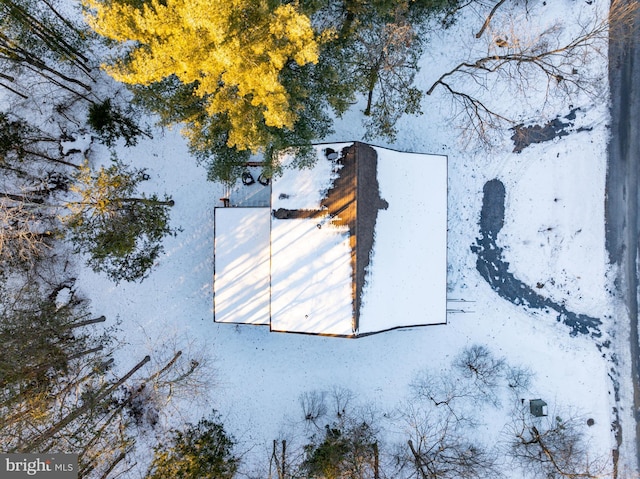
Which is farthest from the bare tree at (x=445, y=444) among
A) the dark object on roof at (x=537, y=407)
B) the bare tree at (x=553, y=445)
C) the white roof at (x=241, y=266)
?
the white roof at (x=241, y=266)

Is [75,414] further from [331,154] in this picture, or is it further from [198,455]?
[331,154]

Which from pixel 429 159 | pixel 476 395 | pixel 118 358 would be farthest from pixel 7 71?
pixel 476 395

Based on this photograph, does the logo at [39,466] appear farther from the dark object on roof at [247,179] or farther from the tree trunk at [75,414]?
the dark object on roof at [247,179]

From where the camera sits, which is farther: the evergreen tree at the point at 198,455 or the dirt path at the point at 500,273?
the dirt path at the point at 500,273

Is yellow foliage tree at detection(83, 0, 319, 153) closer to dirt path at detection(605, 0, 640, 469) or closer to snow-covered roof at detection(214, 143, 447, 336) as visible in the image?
snow-covered roof at detection(214, 143, 447, 336)

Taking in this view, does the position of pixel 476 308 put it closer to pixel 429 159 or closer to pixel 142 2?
pixel 429 159

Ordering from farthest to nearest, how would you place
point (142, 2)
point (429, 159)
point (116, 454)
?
point (116, 454) < point (429, 159) < point (142, 2)

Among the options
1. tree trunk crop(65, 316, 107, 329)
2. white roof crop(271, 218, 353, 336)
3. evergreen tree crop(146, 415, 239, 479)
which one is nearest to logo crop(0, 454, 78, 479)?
evergreen tree crop(146, 415, 239, 479)
